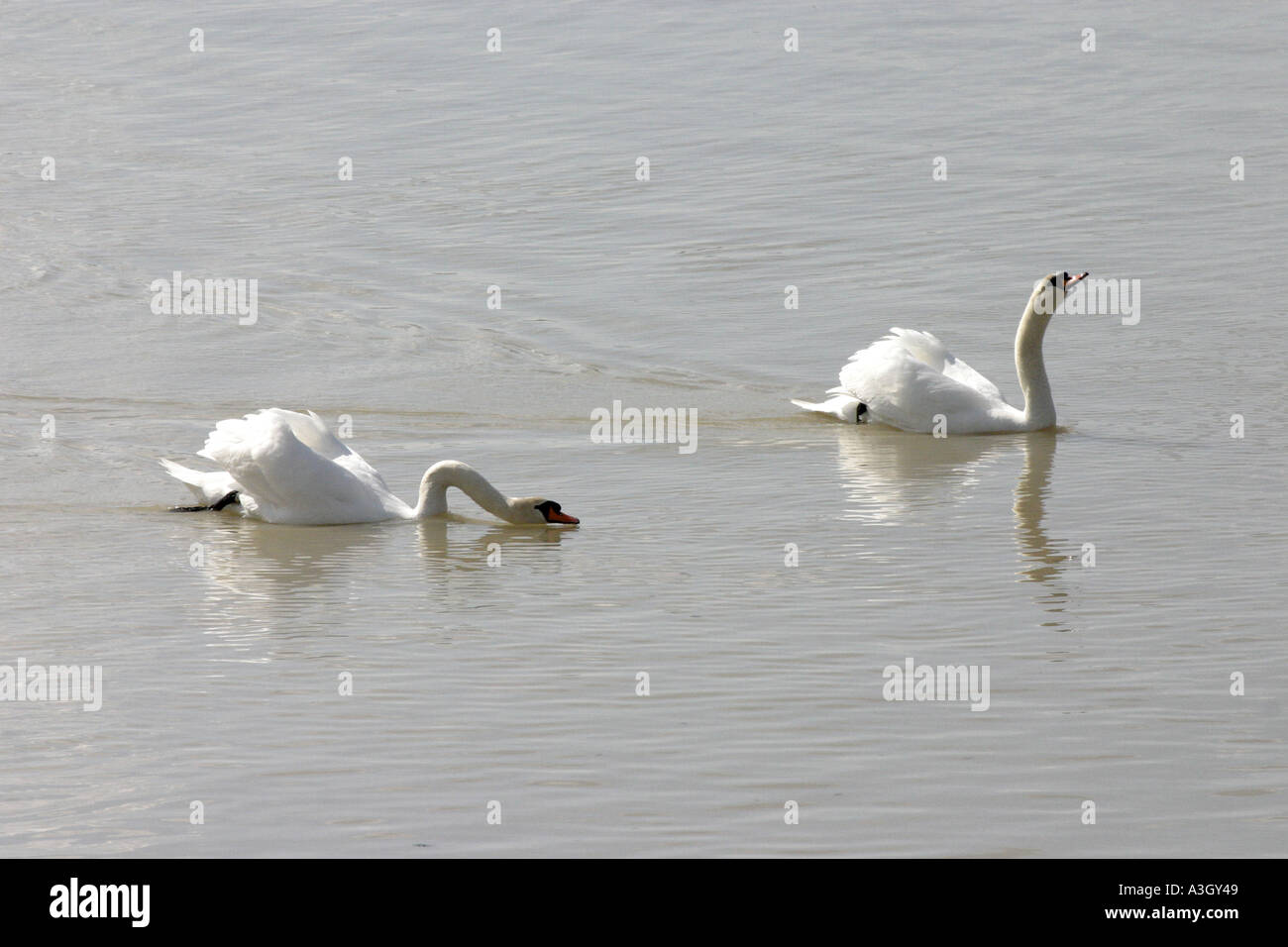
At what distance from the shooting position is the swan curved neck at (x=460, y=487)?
9586 mm

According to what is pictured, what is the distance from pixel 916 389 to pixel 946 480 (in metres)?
1.24

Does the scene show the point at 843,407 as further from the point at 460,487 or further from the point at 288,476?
the point at 288,476

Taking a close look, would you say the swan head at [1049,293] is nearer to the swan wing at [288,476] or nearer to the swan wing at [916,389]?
the swan wing at [916,389]

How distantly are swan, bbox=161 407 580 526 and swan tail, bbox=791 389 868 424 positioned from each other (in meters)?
2.86

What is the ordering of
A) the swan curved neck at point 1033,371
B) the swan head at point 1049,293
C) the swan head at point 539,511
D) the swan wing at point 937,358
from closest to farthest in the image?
1. the swan head at point 539,511
2. the swan curved neck at point 1033,371
3. the swan head at point 1049,293
4. the swan wing at point 937,358

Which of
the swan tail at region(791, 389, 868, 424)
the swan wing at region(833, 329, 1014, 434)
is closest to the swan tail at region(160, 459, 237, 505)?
the swan tail at region(791, 389, 868, 424)

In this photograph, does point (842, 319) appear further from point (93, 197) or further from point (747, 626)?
point (93, 197)

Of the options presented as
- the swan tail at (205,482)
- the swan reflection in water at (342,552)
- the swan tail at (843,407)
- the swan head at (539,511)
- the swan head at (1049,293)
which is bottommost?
the swan reflection in water at (342,552)

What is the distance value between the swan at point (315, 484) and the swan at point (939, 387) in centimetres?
294

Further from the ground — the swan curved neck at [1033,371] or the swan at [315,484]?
the swan curved neck at [1033,371]

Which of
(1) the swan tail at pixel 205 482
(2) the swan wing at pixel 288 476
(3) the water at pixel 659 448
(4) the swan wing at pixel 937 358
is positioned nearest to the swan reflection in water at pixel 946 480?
(3) the water at pixel 659 448

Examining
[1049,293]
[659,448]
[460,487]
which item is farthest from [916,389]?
[460,487]

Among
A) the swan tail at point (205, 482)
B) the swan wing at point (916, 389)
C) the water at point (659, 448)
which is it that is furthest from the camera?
the swan wing at point (916, 389)

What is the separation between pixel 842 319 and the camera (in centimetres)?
1409
